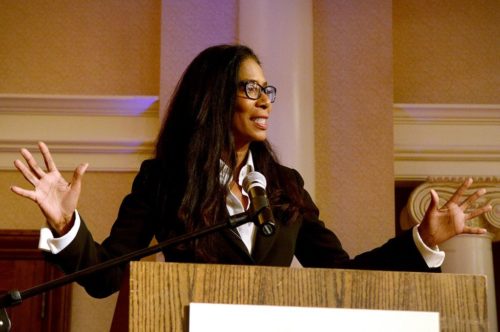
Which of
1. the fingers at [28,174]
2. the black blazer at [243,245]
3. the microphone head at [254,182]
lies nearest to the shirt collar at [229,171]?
the black blazer at [243,245]

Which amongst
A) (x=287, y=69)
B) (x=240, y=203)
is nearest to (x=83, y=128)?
(x=287, y=69)

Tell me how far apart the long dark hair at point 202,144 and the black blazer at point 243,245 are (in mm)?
42

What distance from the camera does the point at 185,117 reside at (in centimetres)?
255

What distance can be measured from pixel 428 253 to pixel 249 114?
74 centimetres

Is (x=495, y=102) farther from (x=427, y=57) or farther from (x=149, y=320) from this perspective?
(x=149, y=320)

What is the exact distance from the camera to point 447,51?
3947 millimetres

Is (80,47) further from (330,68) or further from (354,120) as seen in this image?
(354,120)

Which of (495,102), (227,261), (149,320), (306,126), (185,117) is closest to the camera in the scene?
(149,320)

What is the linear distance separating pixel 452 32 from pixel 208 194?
2072 mm

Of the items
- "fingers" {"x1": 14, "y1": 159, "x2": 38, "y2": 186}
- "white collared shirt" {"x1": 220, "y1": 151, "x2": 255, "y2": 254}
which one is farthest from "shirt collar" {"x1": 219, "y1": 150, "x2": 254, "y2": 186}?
"fingers" {"x1": 14, "y1": 159, "x2": 38, "y2": 186}

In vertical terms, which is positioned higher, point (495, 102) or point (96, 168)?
point (495, 102)

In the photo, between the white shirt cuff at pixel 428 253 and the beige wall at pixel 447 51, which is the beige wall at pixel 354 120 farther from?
the white shirt cuff at pixel 428 253

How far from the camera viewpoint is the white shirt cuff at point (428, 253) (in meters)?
1.87

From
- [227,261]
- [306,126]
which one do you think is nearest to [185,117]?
[227,261]
